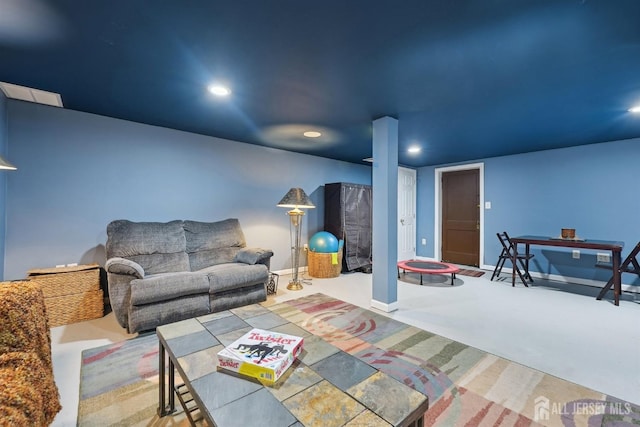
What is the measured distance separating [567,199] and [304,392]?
538 cm

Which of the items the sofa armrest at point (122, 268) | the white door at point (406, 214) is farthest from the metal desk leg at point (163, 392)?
the white door at point (406, 214)

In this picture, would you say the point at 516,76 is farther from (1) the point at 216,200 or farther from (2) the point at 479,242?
(2) the point at 479,242

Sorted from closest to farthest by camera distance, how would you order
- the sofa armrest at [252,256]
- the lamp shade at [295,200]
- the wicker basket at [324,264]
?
the sofa armrest at [252,256] → the lamp shade at [295,200] → the wicker basket at [324,264]

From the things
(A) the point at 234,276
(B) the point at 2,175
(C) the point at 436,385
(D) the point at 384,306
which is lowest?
(C) the point at 436,385

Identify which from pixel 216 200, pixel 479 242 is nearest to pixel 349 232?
pixel 216 200

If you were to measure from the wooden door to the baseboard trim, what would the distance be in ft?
11.3

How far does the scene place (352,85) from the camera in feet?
7.82

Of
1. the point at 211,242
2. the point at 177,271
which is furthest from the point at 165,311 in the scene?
the point at 211,242

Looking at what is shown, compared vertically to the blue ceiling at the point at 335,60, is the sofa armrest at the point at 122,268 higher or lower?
lower

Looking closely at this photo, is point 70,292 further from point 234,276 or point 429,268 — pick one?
point 429,268

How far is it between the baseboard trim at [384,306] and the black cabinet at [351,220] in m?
1.75

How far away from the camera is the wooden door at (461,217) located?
18.6 ft

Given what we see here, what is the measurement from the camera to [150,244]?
121 inches

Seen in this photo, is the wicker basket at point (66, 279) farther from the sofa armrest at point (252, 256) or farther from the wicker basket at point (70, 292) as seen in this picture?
the sofa armrest at point (252, 256)
